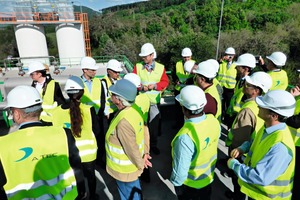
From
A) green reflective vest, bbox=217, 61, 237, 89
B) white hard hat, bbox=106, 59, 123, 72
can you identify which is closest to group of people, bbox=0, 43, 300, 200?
white hard hat, bbox=106, 59, 123, 72

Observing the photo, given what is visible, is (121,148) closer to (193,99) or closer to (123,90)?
(123,90)

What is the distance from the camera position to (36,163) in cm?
157

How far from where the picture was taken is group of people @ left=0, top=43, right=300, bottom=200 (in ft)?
5.26

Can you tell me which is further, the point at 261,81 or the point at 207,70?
the point at 207,70

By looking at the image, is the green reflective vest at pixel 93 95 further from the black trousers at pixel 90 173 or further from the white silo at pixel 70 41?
the white silo at pixel 70 41

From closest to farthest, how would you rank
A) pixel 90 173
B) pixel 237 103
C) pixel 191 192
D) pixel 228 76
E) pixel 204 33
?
1. pixel 191 192
2. pixel 90 173
3. pixel 237 103
4. pixel 228 76
5. pixel 204 33

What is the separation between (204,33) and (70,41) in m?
31.1

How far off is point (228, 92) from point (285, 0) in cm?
6030

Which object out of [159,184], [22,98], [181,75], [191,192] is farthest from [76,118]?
[181,75]

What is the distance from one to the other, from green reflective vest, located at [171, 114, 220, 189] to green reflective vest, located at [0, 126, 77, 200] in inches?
39.5

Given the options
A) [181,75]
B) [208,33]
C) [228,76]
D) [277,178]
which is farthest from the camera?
[208,33]

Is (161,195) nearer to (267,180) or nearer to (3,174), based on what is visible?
(267,180)

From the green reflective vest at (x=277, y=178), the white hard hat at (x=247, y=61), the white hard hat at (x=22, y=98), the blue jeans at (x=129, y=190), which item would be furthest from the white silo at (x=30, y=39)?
the green reflective vest at (x=277, y=178)

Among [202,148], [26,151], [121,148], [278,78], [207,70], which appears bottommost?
[121,148]
